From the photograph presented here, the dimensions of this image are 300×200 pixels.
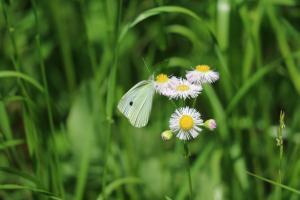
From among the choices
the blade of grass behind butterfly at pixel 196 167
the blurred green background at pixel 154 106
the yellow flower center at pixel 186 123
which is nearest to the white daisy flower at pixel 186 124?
the yellow flower center at pixel 186 123

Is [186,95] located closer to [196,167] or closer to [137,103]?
[137,103]

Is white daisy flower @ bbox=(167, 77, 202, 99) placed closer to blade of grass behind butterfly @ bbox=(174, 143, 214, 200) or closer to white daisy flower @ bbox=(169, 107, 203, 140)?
white daisy flower @ bbox=(169, 107, 203, 140)

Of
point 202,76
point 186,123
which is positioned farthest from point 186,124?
point 202,76

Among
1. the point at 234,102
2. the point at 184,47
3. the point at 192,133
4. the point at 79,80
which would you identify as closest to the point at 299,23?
the point at 184,47

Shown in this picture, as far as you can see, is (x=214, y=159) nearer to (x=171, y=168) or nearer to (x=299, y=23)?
(x=171, y=168)

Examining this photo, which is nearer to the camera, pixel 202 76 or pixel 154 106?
pixel 202 76
